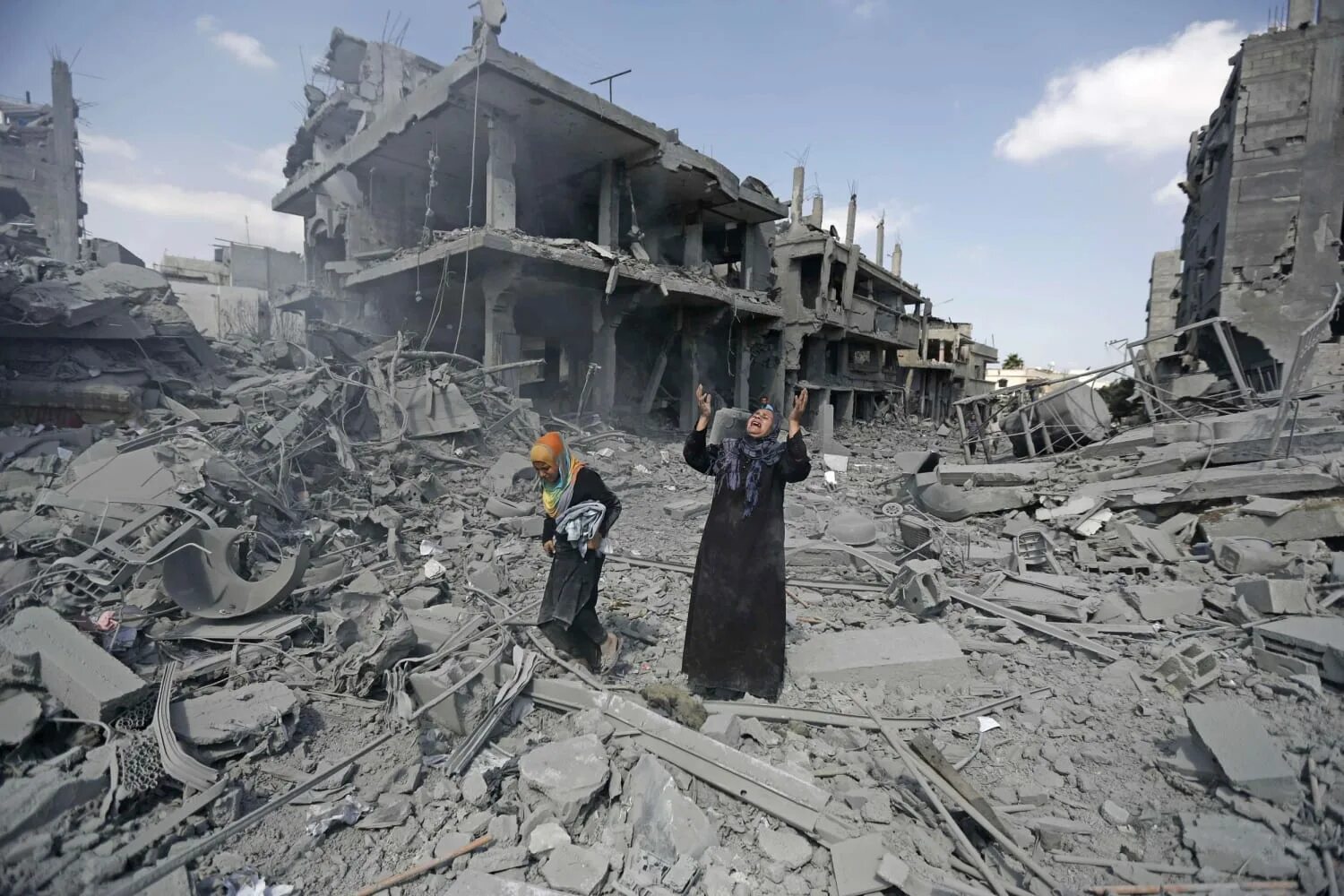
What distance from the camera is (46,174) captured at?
1862cm

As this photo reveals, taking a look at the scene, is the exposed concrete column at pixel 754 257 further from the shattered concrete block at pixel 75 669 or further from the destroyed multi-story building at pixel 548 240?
the shattered concrete block at pixel 75 669

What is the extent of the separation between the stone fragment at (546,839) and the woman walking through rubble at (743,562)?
1.30m

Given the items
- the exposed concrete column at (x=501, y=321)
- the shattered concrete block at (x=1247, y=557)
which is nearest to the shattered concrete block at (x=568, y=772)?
the shattered concrete block at (x=1247, y=557)

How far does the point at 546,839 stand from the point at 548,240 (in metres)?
9.84

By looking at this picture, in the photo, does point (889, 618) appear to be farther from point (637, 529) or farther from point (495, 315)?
point (495, 315)

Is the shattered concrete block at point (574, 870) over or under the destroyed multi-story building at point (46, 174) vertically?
under

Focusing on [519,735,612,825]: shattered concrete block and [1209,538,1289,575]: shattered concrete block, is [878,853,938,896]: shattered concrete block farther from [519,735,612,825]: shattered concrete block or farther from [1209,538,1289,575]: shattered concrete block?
[1209,538,1289,575]: shattered concrete block

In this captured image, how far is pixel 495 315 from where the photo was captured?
1070 centimetres

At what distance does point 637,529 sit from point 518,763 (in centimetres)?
474

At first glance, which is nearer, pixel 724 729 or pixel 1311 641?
Result: pixel 724 729

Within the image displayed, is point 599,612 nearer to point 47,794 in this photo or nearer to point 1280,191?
point 47,794

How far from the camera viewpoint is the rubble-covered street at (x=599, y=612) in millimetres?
2412

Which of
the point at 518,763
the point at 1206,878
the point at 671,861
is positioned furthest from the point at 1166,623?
the point at 518,763

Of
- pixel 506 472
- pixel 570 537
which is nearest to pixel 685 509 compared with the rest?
pixel 506 472
